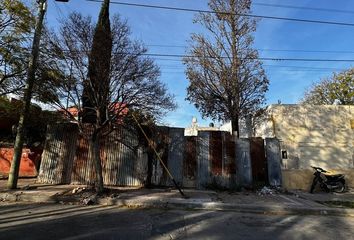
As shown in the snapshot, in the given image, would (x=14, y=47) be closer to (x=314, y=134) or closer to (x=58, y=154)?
(x=58, y=154)

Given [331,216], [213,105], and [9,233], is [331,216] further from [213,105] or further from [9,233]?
[213,105]

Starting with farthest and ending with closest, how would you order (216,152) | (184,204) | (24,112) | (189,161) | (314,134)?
1. (314,134)
2. (216,152)
3. (189,161)
4. (24,112)
5. (184,204)

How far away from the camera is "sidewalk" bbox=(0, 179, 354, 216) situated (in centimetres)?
973

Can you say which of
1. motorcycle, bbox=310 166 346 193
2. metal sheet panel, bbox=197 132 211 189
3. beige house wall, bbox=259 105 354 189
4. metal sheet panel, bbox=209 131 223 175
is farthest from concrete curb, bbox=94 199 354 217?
beige house wall, bbox=259 105 354 189

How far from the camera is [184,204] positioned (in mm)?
9969

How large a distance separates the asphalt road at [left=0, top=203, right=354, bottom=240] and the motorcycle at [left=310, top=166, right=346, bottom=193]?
4407 mm

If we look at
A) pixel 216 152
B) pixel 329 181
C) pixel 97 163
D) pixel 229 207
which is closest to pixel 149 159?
pixel 97 163

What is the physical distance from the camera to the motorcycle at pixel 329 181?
44.3 ft

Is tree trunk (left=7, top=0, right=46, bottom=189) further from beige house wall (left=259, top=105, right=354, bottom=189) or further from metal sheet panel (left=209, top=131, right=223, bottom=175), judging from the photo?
beige house wall (left=259, top=105, right=354, bottom=189)

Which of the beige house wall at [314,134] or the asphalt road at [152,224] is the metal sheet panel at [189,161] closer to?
the asphalt road at [152,224]

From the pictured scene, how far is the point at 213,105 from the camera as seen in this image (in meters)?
19.5

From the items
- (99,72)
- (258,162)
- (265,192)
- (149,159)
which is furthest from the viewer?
(258,162)

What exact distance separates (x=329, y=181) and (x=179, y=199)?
24.1ft

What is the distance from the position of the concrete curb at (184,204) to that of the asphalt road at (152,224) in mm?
410
